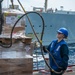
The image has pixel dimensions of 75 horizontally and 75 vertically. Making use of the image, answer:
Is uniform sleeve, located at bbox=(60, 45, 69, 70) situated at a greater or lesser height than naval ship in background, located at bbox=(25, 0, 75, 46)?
greater

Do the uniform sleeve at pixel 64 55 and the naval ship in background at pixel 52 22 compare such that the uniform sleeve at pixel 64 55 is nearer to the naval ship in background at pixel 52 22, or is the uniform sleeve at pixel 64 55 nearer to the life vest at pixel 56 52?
the life vest at pixel 56 52

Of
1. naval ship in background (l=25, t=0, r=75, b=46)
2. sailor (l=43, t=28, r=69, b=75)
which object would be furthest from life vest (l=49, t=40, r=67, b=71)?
naval ship in background (l=25, t=0, r=75, b=46)

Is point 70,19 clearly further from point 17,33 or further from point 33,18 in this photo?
point 17,33

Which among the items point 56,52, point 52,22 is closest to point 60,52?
point 56,52

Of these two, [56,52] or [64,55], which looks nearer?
[64,55]

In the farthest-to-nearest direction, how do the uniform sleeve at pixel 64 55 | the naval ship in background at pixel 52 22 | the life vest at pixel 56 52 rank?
the naval ship in background at pixel 52 22, the life vest at pixel 56 52, the uniform sleeve at pixel 64 55

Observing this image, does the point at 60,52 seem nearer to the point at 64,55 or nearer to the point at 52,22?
the point at 64,55

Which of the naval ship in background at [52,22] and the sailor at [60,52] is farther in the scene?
the naval ship in background at [52,22]

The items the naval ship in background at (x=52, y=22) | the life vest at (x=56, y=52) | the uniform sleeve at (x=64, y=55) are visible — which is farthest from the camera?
the naval ship in background at (x=52, y=22)

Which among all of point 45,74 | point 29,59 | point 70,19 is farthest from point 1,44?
point 70,19

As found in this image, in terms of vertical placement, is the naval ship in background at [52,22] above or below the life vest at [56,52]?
below

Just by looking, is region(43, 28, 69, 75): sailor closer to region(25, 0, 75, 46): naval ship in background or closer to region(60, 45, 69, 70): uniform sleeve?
region(60, 45, 69, 70): uniform sleeve

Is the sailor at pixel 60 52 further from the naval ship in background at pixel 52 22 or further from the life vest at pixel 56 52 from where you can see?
the naval ship in background at pixel 52 22

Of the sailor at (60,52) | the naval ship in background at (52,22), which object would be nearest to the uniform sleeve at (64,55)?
the sailor at (60,52)
